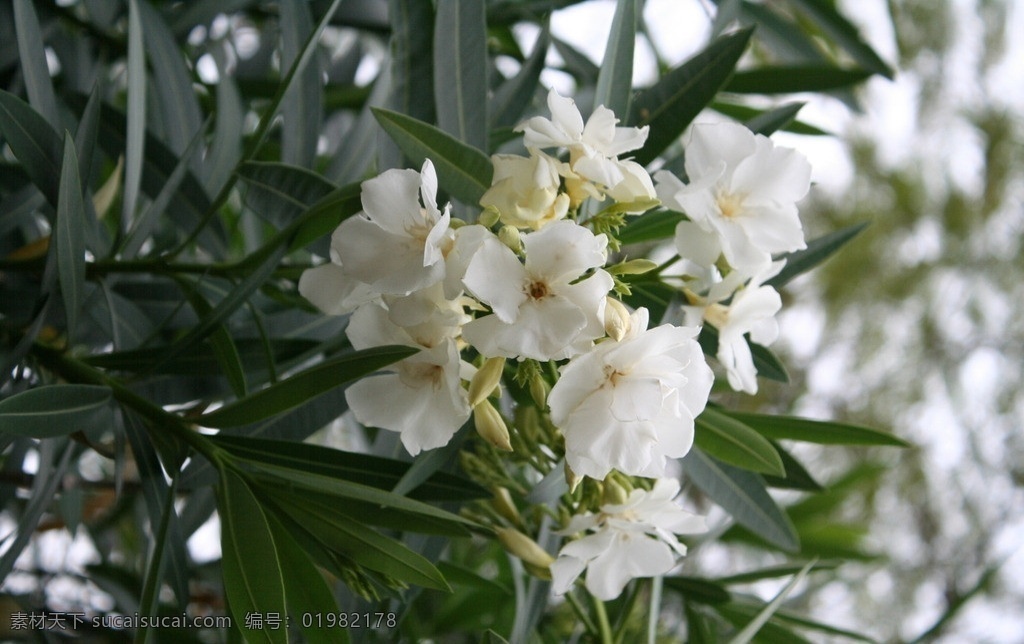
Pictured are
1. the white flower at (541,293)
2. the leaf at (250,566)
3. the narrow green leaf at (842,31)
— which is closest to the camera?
the white flower at (541,293)

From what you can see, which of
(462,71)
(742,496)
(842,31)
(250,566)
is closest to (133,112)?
(462,71)

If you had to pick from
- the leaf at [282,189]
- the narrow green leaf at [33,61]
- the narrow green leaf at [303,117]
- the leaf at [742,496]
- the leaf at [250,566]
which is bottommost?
the leaf at [742,496]

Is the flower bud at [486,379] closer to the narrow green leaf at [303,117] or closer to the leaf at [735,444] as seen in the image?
the leaf at [735,444]

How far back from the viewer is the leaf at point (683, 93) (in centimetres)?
66

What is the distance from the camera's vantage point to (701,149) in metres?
0.59

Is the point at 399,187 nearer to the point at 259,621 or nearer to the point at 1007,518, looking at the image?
the point at 259,621

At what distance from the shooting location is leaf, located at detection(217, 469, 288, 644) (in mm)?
584

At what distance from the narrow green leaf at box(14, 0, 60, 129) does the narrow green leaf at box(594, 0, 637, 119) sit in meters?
0.43

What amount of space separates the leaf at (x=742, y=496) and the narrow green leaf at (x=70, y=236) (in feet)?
1.61

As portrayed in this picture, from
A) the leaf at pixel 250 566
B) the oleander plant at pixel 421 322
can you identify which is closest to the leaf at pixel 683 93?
the oleander plant at pixel 421 322

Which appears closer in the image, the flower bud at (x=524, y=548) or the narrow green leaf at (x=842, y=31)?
the flower bud at (x=524, y=548)

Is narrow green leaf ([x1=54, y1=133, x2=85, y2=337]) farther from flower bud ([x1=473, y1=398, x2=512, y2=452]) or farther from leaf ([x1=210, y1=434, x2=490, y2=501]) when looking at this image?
flower bud ([x1=473, y1=398, x2=512, y2=452])

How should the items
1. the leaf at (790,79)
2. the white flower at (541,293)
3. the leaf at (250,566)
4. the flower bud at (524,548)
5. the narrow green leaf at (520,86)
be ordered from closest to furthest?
the white flower at (541,293), the leaf at (250,566), the flower bud at (524,548), the narrow green leaf at (520,86), the leaf at (790,79)

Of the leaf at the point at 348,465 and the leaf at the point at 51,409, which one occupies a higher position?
the leaf at the point at 51,409
